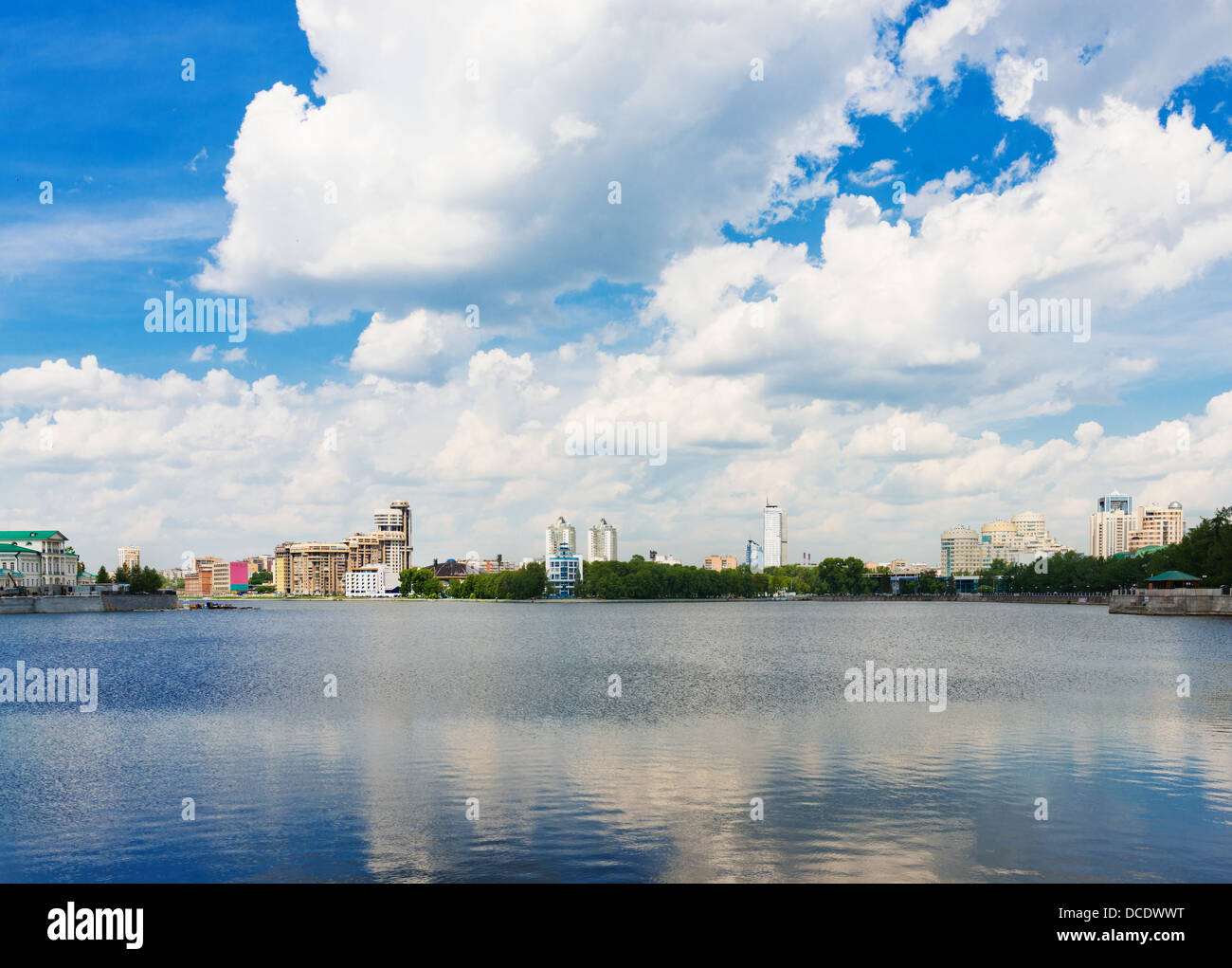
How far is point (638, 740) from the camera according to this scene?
98.4 ft

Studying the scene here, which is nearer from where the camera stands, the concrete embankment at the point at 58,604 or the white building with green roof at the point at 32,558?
the concrete embankment at the point at 58,604

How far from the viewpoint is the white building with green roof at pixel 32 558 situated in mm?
182000

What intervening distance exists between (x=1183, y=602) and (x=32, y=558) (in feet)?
721

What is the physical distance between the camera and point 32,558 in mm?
188625

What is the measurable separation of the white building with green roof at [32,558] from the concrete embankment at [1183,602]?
21408 centimetres

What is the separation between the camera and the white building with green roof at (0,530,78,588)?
182 metres
